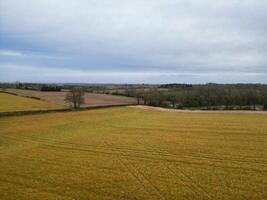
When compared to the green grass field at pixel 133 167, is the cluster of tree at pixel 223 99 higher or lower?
higher

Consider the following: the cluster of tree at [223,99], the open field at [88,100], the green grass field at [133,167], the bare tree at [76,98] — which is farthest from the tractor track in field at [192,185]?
the cluster of tree at [223,99]

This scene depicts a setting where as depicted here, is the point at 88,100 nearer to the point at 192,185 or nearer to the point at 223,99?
the point at 223,99

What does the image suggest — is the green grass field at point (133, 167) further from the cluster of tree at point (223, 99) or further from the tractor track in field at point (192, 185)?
the cluster of tree at point (223, 99)

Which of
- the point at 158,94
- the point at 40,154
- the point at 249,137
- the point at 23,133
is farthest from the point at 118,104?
the point at 40,154

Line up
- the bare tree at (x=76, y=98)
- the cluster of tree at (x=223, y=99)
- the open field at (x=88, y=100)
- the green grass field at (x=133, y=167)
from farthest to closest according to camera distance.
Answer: the cluster of tree at (x=223, y=99) < the open field at (x=88, y=100) < the bare tree at (x=76, y=98) < the green grass field at (x=133, y=167)

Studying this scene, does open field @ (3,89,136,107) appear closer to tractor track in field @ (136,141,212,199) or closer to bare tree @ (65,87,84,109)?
bare tree @ (65,87,84,109)

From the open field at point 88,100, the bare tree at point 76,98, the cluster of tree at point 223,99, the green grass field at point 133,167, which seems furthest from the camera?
the cluster of tree at point 223,99

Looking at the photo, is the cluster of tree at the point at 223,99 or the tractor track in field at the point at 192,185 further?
the cluster of tree at the point at 223,99

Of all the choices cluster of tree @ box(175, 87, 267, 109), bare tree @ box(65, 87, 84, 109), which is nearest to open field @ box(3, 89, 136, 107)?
bare tree @ box(65, 87, 84, 109)

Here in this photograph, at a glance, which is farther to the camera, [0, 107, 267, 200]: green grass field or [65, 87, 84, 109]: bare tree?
[65, 87, 84, 109]: bare tree
